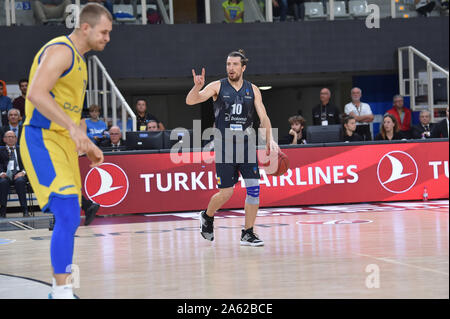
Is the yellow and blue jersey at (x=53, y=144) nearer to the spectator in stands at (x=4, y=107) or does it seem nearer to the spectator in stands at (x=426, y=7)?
the spectator in stands at (x=4, y=107)

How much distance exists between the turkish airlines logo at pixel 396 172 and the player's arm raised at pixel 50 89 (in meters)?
9.15

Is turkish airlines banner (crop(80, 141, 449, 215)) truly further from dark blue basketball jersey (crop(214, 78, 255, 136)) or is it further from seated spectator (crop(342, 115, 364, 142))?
dark blue basketball jersey (crop(214, 78, 255, 136))

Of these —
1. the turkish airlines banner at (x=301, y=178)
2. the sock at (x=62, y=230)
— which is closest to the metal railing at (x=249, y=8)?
the turkish airlines banner at (x=301, y=178)

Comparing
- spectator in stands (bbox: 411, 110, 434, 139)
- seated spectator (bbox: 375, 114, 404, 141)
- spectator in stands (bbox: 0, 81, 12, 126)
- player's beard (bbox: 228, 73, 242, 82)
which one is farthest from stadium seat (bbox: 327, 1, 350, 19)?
player's beard (bbox: 228, 73, 242, 82)

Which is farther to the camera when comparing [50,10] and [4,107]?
[50,10]

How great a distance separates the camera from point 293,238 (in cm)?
840

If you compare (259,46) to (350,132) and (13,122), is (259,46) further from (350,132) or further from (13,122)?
(13,122)

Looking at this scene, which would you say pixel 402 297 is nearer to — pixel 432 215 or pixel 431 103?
pixel 432 215

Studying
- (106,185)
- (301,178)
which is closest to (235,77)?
(106,185)

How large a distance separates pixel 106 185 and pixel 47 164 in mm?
7695

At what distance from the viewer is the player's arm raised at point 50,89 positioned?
4348mm

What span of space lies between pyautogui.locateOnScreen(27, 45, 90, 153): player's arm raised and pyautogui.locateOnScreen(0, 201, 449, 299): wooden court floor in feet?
4.24

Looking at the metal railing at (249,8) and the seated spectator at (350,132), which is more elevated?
the metal railing at (249,8)

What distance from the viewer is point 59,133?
4.72 metres
